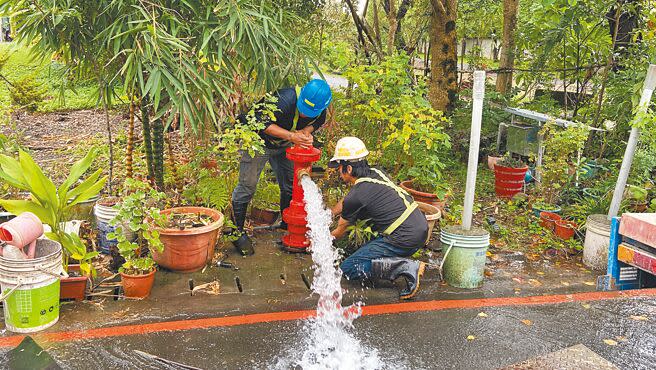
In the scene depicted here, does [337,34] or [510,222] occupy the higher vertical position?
[337,34]

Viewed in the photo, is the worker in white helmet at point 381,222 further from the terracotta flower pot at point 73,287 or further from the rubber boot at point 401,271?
the terracotta flower pot at point 73,287

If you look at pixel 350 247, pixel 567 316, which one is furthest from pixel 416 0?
pixel 567 316

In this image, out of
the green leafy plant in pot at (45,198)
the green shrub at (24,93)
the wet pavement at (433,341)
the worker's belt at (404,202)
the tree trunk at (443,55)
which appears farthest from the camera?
the green shrub at (24,93)

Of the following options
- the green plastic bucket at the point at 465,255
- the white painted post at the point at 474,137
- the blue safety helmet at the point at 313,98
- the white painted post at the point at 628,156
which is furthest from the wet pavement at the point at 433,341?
the blue safety helmet at the point at 313,98

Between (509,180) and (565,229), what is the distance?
5.45ft

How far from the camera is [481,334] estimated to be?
4.21 m

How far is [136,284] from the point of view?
14.6 ft

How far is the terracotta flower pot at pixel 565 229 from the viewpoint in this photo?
246 inches

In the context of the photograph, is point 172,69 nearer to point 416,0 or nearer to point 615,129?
point 615,129

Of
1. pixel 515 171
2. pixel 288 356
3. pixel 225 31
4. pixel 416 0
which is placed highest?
pixel 416 0

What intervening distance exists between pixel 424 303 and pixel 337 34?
5101 mm

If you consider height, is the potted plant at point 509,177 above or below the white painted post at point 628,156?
below

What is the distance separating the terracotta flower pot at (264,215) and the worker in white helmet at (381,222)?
1.45 metres

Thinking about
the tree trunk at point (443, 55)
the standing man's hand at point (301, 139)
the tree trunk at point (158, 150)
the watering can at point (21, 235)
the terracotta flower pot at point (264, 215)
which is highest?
the tree trunk at point (443, 55)
